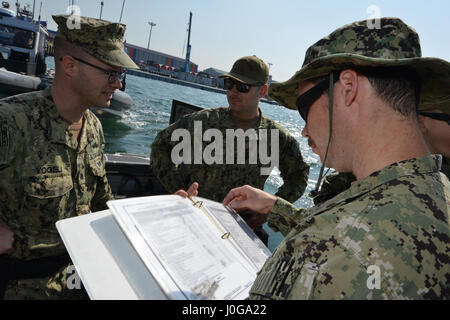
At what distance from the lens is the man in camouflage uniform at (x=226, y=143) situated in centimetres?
297

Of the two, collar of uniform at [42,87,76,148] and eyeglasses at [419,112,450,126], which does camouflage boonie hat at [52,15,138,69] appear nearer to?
collar of uniform at [42,87,76,148]

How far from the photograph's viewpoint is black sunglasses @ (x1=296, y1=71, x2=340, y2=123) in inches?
39.3

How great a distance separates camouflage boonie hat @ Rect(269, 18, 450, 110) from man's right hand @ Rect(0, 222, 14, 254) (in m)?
1.61

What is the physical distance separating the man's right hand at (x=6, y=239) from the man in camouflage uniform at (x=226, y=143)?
1493 mm

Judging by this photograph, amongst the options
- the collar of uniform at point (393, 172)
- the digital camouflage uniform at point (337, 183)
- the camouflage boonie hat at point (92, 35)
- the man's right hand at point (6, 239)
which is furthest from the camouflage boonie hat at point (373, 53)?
the man's right hand at point (6, 239)

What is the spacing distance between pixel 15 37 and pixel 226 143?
1398 cm

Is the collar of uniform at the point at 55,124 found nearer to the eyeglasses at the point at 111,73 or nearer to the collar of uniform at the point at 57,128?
the collar of uniform at the point at 57,128

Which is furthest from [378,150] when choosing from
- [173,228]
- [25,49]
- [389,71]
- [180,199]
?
[25,49]

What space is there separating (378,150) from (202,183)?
2209mm

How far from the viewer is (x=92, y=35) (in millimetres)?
1889

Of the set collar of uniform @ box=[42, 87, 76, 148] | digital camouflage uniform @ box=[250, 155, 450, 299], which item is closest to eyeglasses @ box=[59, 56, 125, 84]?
collar of uniform @ box=[42, 87, 76, 148]

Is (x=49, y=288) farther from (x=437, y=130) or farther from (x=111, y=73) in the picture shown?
(x=437, y=130)

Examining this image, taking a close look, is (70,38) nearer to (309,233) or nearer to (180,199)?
(180,199)

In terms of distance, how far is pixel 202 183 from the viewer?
298 centimetres
